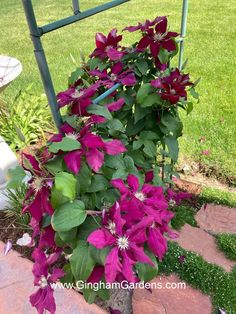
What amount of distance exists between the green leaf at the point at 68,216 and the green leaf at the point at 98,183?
0.08 metres

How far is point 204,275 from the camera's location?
1.56 m

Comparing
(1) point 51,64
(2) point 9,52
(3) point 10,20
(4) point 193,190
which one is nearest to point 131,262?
(4) point 193,190

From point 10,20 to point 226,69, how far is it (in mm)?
4389

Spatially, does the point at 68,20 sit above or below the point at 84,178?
above

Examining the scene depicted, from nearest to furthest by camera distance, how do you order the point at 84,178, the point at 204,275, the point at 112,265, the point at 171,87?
the point at 112,265 → the point at 84,178 → the point at 171,87 → the point at 204,275

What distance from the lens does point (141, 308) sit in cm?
145

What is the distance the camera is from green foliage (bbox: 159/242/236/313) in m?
1.49

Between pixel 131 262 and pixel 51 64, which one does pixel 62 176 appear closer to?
pixel 131 262

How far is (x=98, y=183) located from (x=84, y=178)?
0.21 feet

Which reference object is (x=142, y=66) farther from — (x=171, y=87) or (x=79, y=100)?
(x=79, y=100)

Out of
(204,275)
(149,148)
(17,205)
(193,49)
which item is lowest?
(193,49)

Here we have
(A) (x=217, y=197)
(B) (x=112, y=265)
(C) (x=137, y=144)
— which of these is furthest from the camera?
(A) (x=217, y=197)

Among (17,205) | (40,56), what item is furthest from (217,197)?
(40,56)

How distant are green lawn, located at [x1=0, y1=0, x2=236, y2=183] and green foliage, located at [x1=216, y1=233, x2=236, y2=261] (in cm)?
55
